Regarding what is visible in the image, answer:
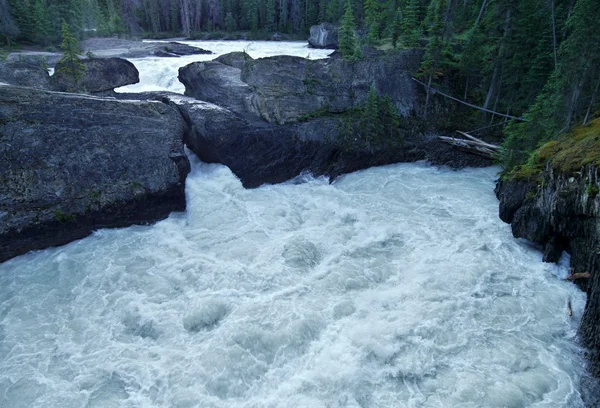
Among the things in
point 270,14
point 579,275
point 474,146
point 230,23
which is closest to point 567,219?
point 579,275

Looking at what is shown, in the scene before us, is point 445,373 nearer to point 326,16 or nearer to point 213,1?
point 326,16

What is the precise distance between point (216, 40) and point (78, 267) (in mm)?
68727

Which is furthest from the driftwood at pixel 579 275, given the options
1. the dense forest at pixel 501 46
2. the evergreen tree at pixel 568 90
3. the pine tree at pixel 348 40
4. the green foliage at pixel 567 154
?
the pine tree at pixel 348 40

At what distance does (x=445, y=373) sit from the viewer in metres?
11.7

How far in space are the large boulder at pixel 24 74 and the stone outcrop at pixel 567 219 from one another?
33466 mm

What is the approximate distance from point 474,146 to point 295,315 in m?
20.4

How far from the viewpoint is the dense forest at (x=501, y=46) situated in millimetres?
20109

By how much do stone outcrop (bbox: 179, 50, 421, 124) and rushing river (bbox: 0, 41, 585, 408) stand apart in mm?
11241

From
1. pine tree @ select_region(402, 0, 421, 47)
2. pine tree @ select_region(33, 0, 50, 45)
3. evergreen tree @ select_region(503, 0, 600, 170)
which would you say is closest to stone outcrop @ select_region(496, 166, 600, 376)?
evergreen tree @ select_region(503, 0, 600, 170)

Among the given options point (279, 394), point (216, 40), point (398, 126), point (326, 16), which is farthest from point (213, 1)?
point (279, 394)

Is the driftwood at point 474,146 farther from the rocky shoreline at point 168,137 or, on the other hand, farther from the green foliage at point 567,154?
the green foliage at point 567,154

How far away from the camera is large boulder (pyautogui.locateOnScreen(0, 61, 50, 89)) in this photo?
88.5ft

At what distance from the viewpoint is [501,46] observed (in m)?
27.6

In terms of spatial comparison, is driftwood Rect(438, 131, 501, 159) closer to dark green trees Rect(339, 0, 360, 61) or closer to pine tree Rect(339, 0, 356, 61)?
dark green trees Rect(339, 0, 360, 61)
